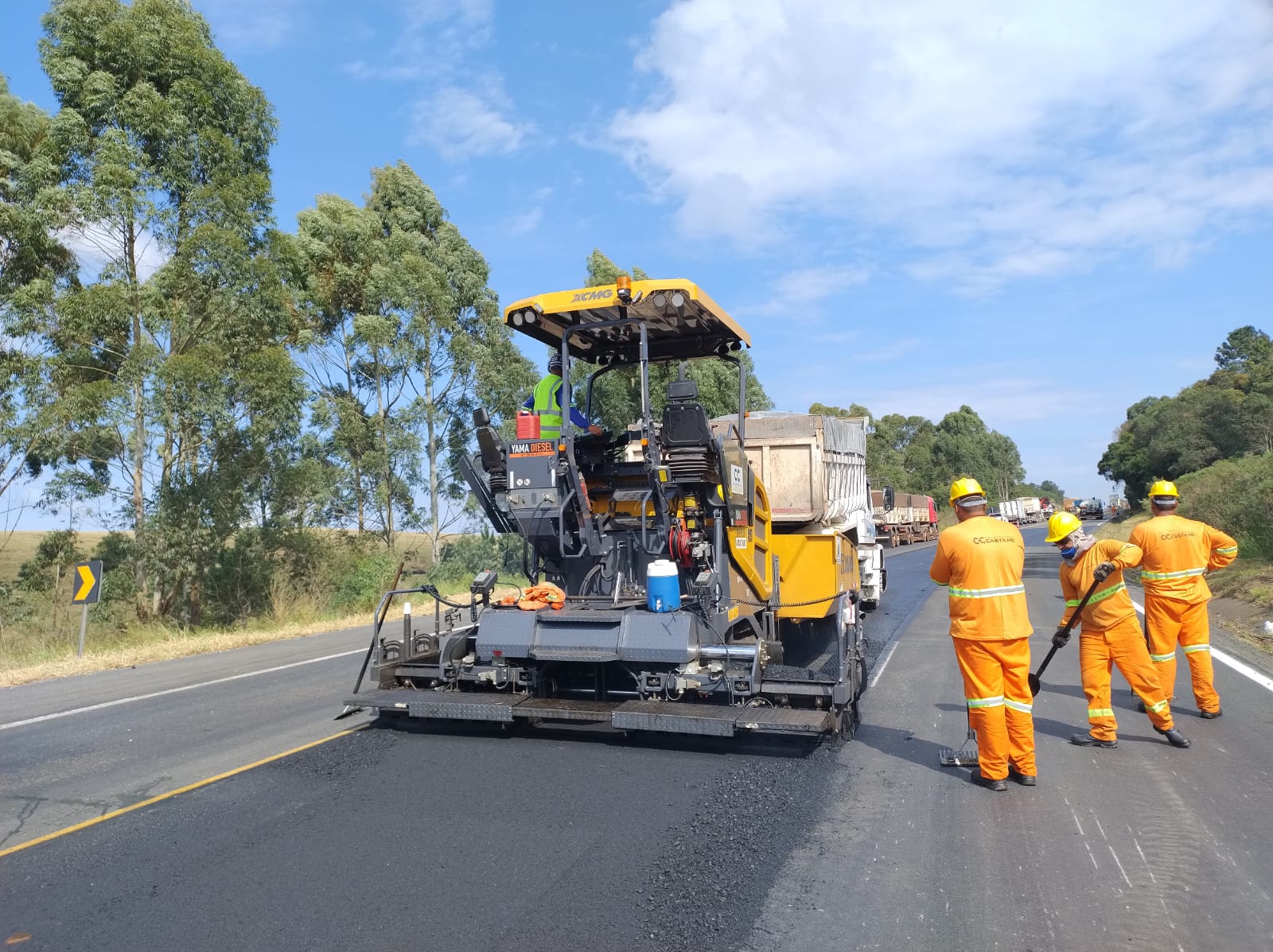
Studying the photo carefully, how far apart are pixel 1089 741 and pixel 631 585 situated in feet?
11.0

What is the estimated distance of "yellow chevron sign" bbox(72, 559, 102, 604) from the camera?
12.0 metres

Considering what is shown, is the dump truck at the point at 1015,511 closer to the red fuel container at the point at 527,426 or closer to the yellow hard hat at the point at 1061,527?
the yellow hard hat at the point at 1061,527

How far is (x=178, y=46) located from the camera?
17547 mm

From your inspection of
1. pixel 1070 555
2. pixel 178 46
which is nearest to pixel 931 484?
pixel 178 46

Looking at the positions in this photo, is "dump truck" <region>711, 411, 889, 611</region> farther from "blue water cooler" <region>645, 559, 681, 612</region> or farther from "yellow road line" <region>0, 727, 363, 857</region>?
"yellow road line" <region>0, 727, 363, 857</region>

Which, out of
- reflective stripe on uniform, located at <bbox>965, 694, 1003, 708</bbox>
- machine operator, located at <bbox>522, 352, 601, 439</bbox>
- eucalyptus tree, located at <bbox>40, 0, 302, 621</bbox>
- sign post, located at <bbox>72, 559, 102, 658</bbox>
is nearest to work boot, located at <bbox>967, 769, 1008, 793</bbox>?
reflective stripe on uniform, located at <bbox>965, 694, 1003, 708</bbox>

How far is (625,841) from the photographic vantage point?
4.39 meters

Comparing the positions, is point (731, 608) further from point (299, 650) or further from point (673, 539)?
point (299, 650)

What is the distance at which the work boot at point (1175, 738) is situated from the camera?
5930mm

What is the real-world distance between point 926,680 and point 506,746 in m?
4.29

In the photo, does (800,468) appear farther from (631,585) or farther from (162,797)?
(162,797)

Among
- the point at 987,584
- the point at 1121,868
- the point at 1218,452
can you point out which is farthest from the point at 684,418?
the point at 1218,452

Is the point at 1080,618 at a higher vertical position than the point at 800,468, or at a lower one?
lower

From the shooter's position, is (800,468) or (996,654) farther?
(800,468)
